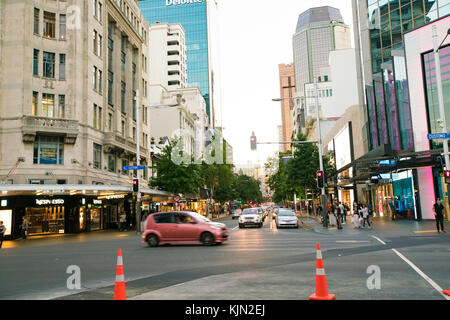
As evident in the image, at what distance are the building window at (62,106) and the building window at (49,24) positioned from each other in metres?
5.58

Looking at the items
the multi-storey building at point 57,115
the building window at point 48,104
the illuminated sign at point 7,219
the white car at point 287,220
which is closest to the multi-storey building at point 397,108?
the white car at point 287,220

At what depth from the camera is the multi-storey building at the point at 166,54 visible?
116 metres

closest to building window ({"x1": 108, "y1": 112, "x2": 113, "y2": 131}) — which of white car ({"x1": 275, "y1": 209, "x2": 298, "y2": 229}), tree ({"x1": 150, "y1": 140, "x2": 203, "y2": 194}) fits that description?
tree ({"x1": 150, "y1": 140, "x2": 203, "y2": 194})

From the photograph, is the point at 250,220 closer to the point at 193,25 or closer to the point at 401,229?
the point at 401,229

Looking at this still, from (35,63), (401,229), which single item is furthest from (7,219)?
(401,229)

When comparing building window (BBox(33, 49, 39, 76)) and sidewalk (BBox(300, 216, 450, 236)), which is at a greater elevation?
building window (BBox(33, 49, 39, 76))

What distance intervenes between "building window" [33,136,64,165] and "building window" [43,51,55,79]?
5617 mm

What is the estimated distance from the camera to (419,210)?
3047 centimetres

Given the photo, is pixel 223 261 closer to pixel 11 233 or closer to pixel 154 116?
pixel 11 233

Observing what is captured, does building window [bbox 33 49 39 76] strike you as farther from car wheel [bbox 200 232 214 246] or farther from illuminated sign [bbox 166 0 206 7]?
illuminated sign [bbox 166 0 206 7]

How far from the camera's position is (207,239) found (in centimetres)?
1794

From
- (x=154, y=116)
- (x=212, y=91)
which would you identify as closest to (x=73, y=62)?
(x=154, y=116)

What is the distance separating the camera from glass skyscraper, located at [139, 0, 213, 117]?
14325cm

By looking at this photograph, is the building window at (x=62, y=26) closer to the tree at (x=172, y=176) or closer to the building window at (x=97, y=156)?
the building window at (x=97, y=156)
